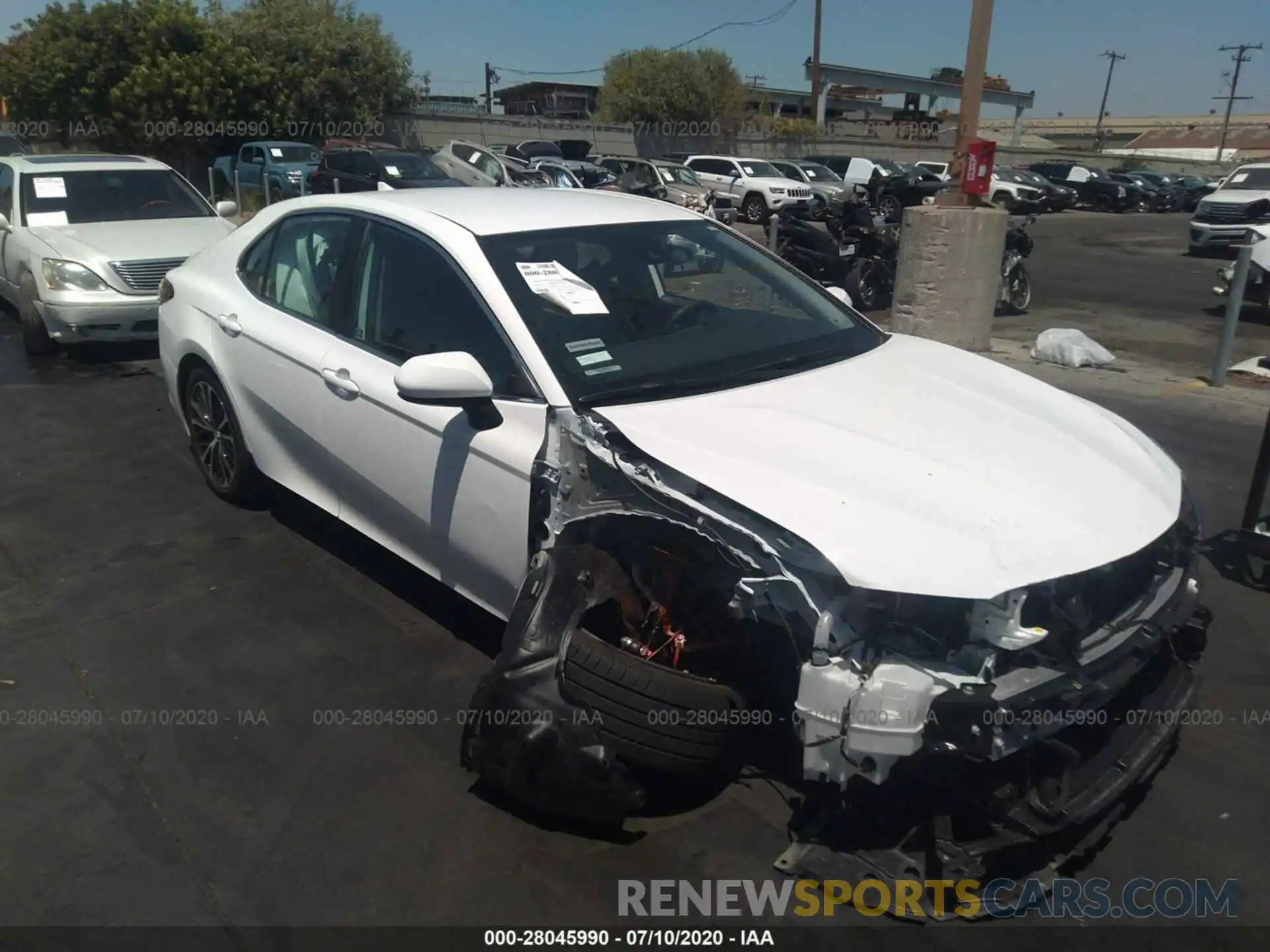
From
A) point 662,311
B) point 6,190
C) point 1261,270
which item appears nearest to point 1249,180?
point 1261,270

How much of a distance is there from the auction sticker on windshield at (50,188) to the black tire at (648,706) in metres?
8.50

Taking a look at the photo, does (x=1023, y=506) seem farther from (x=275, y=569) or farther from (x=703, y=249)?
(x=275, y=569)

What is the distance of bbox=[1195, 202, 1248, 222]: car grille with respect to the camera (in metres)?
18.6

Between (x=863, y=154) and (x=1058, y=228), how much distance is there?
79.2 feet

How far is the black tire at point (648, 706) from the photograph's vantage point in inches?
107

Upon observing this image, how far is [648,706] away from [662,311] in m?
1.61

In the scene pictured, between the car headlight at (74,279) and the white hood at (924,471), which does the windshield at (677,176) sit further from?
the white hood at (924,471)

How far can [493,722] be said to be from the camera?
2727 mm

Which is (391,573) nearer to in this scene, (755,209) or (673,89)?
(755,209)

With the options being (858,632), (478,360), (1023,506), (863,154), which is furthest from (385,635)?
(863,154)

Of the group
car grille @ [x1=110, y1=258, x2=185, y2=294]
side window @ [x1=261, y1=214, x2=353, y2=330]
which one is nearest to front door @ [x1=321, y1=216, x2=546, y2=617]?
side window @ [x1=261, y1=214, x2=353, y2=330]

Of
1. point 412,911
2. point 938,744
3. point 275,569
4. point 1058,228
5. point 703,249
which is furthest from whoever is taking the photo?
point 1058,228

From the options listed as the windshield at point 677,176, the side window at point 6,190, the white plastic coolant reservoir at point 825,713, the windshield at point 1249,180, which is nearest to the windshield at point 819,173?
the windshield at point 677,176

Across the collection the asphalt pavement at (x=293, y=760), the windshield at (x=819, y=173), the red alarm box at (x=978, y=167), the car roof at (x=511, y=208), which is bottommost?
the asphalt pavement at (x=293, y=760)
